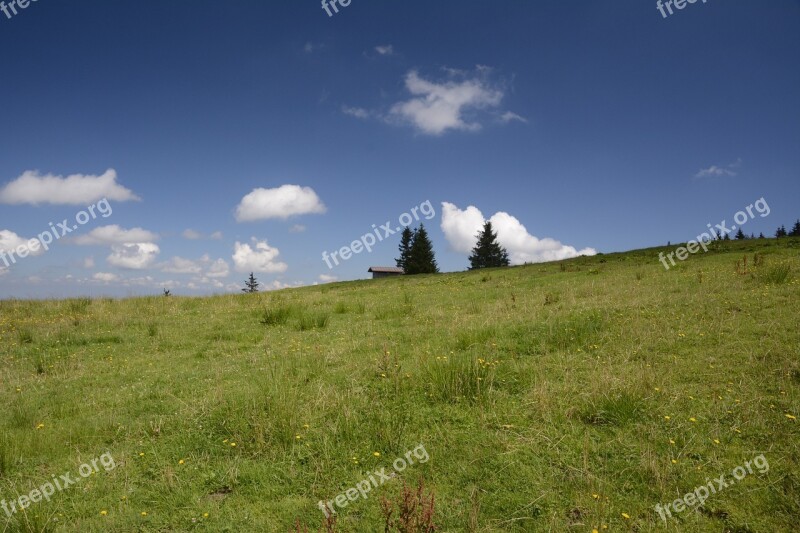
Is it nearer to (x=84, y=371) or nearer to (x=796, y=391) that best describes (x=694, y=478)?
(x=796, y=391)

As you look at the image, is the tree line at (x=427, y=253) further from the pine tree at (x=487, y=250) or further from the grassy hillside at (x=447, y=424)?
the grassy hillside at (x=447, y=424)

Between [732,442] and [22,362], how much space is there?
13494 millimetres

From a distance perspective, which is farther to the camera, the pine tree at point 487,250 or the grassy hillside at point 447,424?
the pine tree at point 487,250

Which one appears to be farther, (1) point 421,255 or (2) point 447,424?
(1) point 421,255

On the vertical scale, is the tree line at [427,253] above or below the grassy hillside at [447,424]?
above

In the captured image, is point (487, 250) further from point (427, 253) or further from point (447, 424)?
point (447, 424)

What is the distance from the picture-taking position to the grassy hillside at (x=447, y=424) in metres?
4.34

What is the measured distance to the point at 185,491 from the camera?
4777 mm

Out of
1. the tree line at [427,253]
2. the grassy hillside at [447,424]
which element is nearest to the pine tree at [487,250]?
the tree line at [427,253]

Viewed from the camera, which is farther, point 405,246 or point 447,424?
point 405,246

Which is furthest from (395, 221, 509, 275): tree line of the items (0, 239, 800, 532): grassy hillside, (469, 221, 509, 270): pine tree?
(0, 239, 800, 532): grassy hillside

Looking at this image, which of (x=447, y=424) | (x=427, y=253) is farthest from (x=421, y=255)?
(x=447, y=424)

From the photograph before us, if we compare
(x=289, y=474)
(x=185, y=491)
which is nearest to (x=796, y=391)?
(x=289, y=474)

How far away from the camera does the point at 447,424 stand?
584 cm
